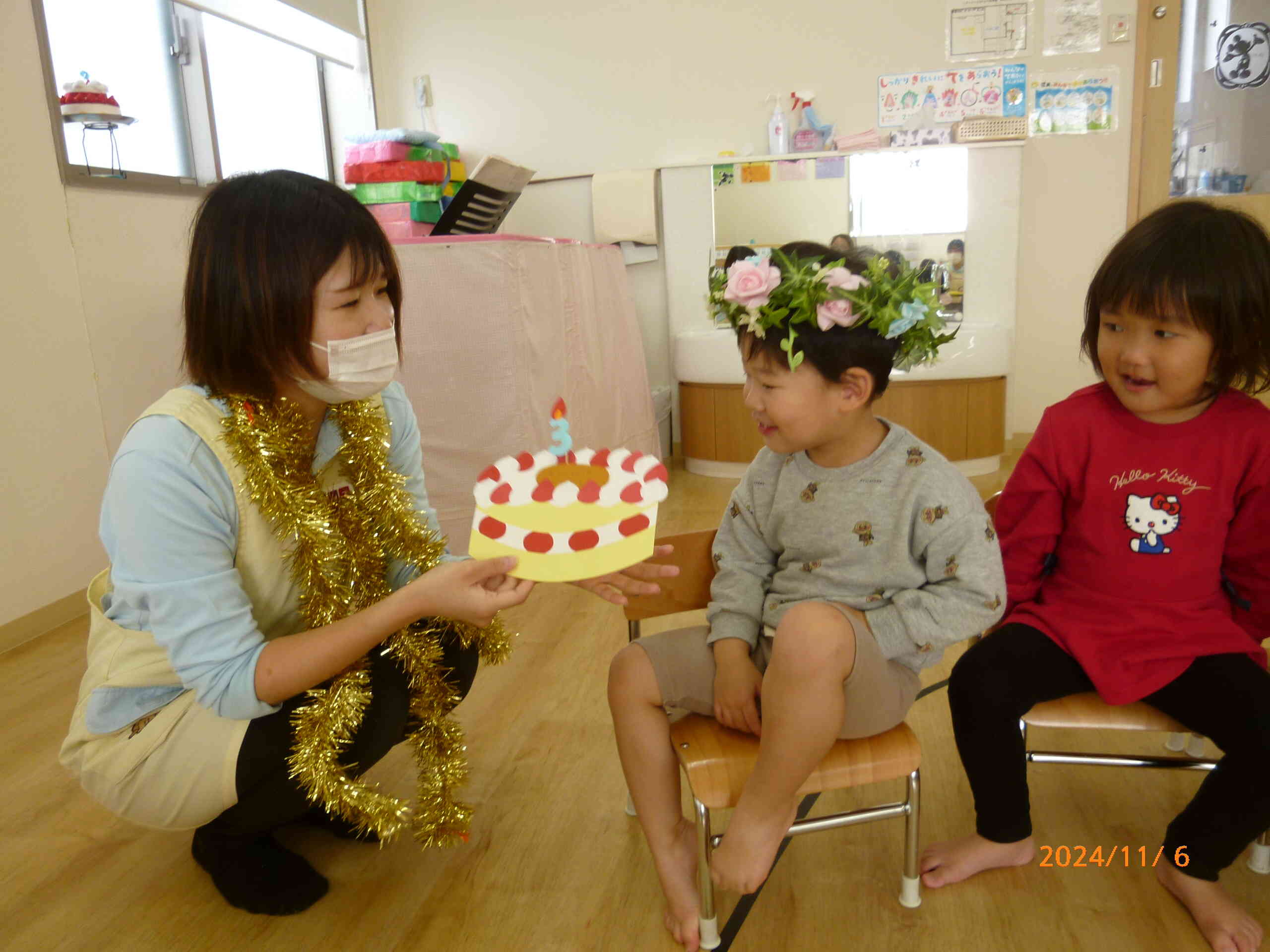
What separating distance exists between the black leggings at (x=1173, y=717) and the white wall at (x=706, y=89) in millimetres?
2976

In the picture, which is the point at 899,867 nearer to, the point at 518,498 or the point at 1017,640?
the point at 1017,640

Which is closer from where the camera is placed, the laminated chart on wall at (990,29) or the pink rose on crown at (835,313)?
the pink rose on crown at (835,313)

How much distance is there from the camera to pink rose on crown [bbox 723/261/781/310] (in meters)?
1.07

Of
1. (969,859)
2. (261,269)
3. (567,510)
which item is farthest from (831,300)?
(969,859)

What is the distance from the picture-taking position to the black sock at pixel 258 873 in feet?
4.00

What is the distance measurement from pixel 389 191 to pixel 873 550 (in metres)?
2.84

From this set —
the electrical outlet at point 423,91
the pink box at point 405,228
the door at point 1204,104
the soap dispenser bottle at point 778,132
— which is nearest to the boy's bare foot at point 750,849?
the pink box at point 405,228

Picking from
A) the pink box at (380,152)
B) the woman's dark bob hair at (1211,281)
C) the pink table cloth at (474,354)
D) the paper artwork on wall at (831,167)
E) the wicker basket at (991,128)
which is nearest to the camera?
the woman's dark bob hair at (1211,281)

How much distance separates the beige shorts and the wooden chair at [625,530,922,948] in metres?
0.03

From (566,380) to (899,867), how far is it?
1.89 metres

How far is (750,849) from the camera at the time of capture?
104 centimetres

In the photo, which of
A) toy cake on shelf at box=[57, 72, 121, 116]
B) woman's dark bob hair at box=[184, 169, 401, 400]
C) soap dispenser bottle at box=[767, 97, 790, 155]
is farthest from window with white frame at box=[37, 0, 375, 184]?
soap dispenser bottle at box=[767, 97, 790, 155]

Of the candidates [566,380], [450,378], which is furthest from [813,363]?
[566,380]
